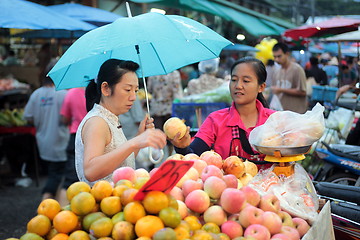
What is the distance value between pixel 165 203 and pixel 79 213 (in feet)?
1.46

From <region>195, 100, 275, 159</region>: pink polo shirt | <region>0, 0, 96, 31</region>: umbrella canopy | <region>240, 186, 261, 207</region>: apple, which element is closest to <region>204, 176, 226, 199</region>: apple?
<region>240, 186, 261, 207</region>: apple

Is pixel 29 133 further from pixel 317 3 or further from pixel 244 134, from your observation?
pixel 317 3

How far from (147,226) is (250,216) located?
57 centimetres

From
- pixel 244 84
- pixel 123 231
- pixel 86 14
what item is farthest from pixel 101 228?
pixel 86 14

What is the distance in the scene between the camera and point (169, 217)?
227cm

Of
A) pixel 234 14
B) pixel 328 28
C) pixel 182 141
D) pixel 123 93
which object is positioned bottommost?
pixel 182 141

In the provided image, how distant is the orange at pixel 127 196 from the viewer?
2.39m

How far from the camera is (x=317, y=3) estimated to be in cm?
4294

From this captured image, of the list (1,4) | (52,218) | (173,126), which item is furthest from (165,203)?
(1,4)

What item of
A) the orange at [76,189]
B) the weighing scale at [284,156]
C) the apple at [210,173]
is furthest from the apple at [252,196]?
the orange at [76,189]

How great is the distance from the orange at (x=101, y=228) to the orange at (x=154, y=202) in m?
0.20

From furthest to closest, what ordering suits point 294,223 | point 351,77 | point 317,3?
1. point 317,3
2. point 351,77
3. point 294,223

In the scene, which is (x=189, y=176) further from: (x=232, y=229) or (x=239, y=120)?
(x=239, y=120)

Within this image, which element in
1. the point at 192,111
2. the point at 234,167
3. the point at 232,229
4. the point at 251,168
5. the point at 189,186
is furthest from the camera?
the point at 192,111
